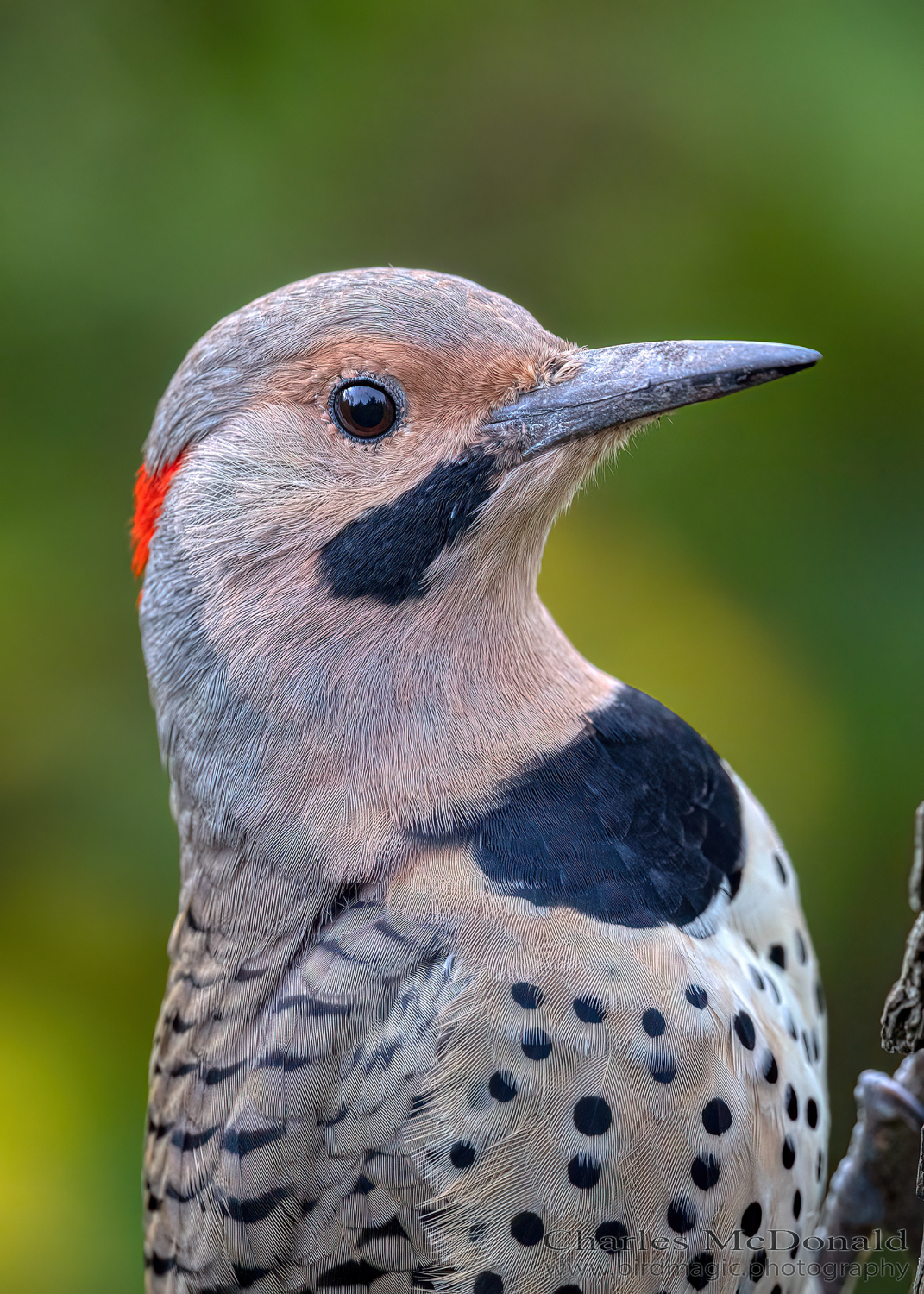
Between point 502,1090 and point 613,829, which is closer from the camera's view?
point 502,1090

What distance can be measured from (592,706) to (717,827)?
0.33 meters

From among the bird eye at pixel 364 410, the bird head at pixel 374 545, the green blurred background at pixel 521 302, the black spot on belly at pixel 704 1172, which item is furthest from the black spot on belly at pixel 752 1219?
the green blurred background at pixel 521 302

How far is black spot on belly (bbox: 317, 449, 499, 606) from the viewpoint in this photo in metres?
2.27

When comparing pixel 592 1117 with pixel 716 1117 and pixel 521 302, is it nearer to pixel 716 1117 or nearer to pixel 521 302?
pixel 716 1117

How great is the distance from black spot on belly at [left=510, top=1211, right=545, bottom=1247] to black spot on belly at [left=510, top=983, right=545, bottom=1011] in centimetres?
32

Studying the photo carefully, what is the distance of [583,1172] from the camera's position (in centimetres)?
197

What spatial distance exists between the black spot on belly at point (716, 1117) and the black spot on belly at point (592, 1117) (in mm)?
170

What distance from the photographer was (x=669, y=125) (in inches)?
146

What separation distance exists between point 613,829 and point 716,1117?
500 millimetres

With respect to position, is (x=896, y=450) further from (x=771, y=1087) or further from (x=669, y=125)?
(x=771, y=1087)

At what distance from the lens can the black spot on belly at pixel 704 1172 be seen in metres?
2.02

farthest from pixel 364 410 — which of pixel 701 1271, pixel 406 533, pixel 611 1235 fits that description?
pixel 701 1271


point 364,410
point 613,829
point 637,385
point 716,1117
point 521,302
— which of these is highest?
point 521,302

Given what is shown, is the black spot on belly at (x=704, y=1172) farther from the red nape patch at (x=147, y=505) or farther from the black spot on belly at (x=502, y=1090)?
the red nape patch at (x=147, y=505)
